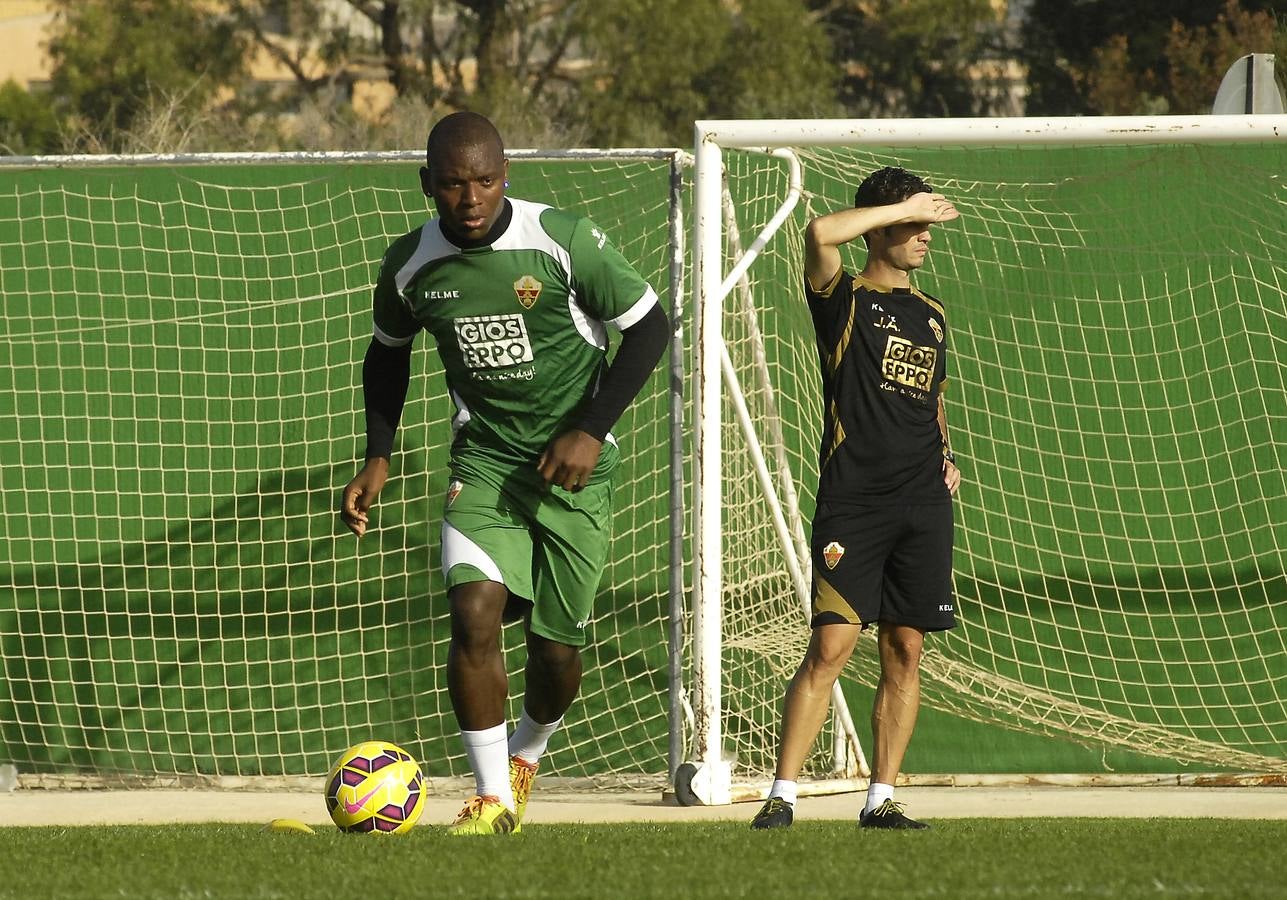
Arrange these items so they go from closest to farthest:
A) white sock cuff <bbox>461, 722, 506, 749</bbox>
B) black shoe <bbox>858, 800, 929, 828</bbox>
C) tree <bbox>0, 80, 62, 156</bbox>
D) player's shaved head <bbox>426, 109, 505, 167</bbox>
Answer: player's shaved head <bbox>426, 109, 505, 167</bbox>, white sock cuff <bbox>461, 722, 506, 749</bbox>, black shoe <bbox>858, 800, 929, 828</bbox>, tree <bbox>0, 80, 62, 156</bbox>

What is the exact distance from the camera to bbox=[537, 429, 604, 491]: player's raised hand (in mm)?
5301

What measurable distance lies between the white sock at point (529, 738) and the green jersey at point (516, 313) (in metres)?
0.87

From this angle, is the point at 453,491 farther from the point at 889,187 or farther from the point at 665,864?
the point at 889,187

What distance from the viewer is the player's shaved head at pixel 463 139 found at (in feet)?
17.2

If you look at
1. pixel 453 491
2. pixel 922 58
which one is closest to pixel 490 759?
pixel 453 491

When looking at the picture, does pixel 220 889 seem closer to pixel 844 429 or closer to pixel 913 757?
pixel 844 429

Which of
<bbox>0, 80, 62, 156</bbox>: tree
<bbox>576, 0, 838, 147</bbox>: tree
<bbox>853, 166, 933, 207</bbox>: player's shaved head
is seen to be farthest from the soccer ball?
<bbox>576, 0, 838, 147</bbox>: tree

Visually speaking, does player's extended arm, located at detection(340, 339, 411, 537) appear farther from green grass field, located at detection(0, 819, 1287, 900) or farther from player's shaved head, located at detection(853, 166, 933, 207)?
player's shaved head, located at detection(853, 166, 933, 207)

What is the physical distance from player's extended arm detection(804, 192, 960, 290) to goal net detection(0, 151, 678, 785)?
8.53 ft

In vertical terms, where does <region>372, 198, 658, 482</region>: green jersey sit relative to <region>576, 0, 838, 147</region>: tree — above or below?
below

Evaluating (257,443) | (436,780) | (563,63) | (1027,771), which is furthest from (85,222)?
(563,63)

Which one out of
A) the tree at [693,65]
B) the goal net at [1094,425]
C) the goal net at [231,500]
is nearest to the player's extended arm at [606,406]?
the goal net at [1094,425]

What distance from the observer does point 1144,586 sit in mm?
7926

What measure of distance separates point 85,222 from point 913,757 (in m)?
4.39
